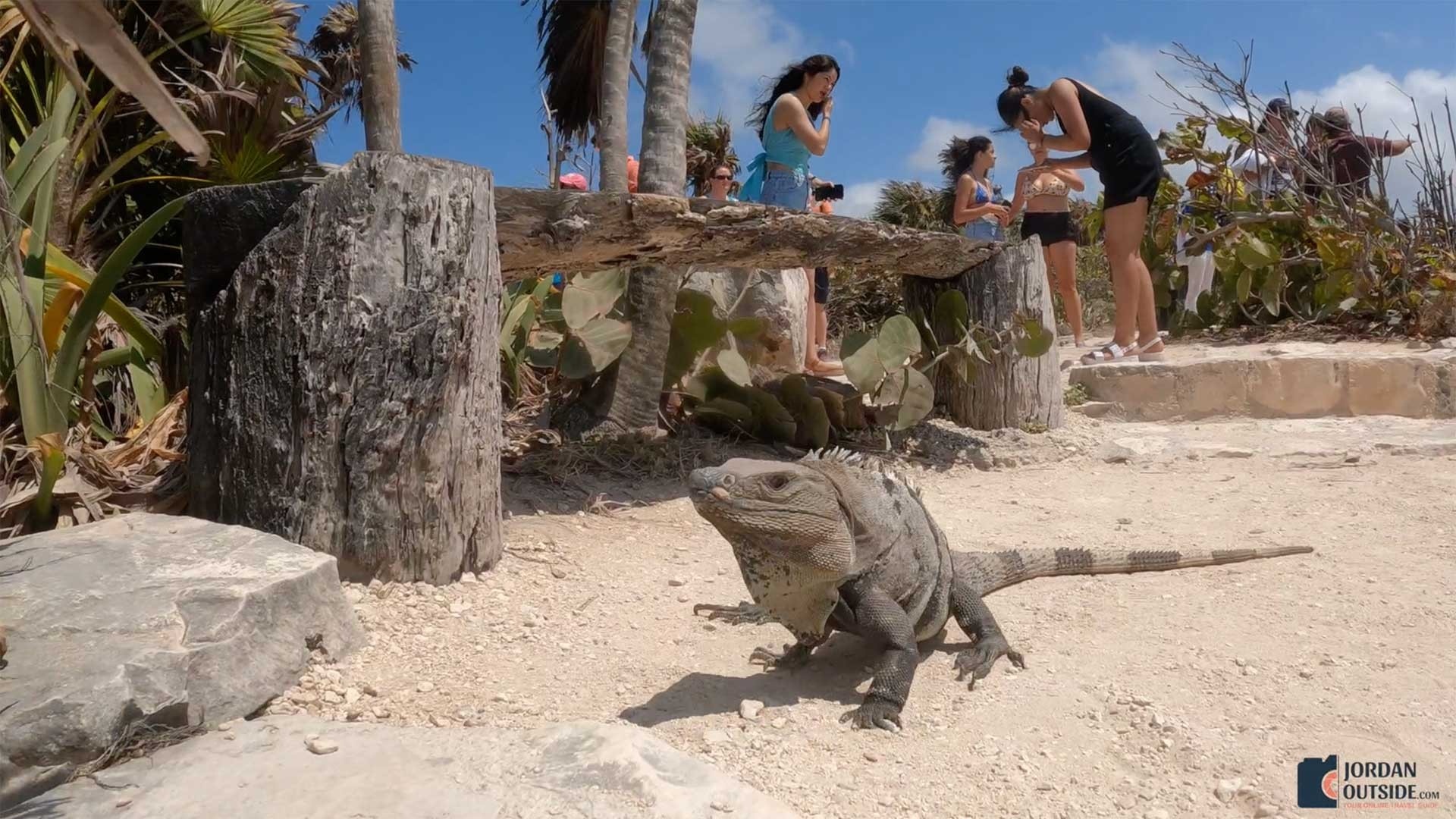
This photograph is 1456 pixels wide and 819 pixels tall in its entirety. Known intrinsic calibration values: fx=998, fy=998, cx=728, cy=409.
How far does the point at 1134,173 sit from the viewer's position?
641 cm

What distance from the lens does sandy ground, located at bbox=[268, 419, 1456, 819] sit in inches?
92.9

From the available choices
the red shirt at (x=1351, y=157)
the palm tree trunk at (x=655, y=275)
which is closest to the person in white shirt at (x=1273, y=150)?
the red shirt at (x=1351, y=157)

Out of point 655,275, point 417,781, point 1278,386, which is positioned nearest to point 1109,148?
point 1278,386

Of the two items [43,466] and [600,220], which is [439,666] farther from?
[600,220]

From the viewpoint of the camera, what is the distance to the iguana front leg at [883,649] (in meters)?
2.60

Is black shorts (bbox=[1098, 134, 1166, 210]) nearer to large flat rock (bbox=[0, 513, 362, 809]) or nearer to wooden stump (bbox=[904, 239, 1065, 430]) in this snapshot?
wooden stump (bbox=[904, 239, 1065, 430])

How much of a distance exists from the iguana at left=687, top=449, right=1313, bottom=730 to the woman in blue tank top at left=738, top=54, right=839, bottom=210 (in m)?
3.63

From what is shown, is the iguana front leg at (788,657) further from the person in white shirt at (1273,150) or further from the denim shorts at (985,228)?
the person in white shirt at (1273,150)

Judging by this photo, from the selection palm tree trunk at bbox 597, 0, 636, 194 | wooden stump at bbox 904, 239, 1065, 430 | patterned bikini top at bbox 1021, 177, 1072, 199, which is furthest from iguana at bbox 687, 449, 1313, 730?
patterned bikini top at bbox 1021, 177, 1072, 199

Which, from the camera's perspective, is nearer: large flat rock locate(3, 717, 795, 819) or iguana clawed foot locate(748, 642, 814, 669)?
large flat rock locate(3, 717, 795, 819)

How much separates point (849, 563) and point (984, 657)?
618mm

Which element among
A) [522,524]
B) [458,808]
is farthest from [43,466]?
[458,808]

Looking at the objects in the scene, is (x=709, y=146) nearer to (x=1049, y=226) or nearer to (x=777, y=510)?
(x=1049, y=226)

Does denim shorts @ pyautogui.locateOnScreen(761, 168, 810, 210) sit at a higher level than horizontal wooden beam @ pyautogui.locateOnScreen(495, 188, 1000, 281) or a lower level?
higher
